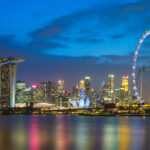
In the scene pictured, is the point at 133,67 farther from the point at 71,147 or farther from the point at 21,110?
the point at 21,110

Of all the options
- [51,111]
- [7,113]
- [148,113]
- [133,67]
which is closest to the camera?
[133,67]

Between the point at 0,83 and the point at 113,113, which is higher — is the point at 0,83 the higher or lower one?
the higher one

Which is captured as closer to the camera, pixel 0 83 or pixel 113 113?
pixel 113 113

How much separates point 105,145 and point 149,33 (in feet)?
154

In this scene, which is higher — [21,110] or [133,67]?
[133,67]

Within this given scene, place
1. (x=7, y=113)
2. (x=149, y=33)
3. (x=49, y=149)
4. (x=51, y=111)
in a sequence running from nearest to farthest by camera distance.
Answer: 1. (x=49, y=149)
2. (x=149, y=33)
3. (x=7, y=113)
4. (x=51, y=111)

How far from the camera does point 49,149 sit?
2877cm

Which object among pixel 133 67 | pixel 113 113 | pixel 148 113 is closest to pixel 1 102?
pixel 113 113

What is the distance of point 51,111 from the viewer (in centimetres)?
16288

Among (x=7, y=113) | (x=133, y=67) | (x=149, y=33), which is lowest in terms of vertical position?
(x=7, y=113)

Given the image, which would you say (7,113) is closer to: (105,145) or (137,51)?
(137,51)

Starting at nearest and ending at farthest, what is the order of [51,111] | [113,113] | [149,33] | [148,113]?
[149,33], [148,113], [113,113], [51,111]

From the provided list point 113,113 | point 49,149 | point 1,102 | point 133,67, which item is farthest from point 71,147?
point 1,102

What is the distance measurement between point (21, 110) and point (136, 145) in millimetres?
128797
